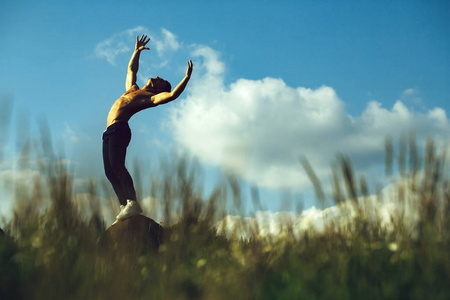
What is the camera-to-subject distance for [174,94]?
596cm

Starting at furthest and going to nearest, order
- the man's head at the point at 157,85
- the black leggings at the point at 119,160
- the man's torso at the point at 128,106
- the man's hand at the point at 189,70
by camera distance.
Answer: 1. the man's head at the point at 157,85
2. the man's torso at the point at 128,106
3. the black leggings at the point at 119,160
4. the man's hand at the point at 189,70

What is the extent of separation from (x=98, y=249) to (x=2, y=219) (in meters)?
1.14

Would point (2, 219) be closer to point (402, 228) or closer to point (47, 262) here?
point (47, 262)

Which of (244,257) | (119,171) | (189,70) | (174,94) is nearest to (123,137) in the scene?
(119,171)

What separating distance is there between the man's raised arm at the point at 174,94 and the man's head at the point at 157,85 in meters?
0.44

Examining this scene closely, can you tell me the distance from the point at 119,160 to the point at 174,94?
130 centimetres

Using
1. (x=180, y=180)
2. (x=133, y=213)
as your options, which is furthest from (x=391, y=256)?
(x=133, y=213)

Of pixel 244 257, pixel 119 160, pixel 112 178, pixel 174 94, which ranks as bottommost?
pixel 244 257

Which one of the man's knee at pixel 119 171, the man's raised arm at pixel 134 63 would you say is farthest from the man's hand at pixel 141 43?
the man's knee at pixel 119 171

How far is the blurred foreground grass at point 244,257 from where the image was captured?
2979mm

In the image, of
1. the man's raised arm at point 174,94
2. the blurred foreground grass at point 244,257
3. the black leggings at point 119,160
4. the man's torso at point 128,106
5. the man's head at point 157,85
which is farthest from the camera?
the man's head at point 157,85

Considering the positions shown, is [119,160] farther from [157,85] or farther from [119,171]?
[157,85]

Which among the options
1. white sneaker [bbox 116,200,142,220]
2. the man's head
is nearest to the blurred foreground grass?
white sneaker [bbox 116,200,142,220]

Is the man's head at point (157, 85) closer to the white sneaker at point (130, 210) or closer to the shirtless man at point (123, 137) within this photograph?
the shirtless man at point (123, 137)
